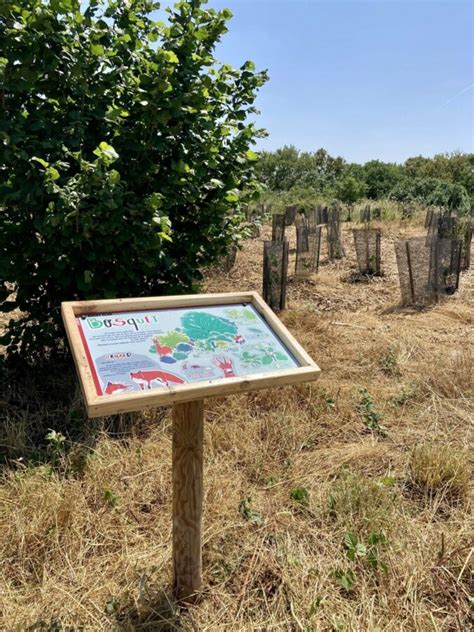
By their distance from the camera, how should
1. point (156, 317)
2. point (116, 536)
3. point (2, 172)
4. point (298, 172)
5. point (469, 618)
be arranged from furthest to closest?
point (298, 172) < point (2, 172) < point (116, 536) < point (469, 618) < point (156, 317)

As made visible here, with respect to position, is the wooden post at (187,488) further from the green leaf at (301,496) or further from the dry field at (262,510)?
the green leaf at (301,496)

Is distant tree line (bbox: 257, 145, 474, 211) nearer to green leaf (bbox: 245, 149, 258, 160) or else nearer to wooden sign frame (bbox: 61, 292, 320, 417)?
green leaf (bbox: 245, 149, 258, 160)

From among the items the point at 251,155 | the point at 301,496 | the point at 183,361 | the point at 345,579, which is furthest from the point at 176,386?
the point at 251,155

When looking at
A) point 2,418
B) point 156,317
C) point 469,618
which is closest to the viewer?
point 156,317

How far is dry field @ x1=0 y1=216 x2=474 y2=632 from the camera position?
5.69 feet

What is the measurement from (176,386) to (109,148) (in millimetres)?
1510

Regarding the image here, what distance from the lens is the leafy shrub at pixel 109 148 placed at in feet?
7.86

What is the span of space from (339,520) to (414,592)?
42 centimetres

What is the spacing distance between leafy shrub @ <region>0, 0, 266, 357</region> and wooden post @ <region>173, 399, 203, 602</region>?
1299 millimetres

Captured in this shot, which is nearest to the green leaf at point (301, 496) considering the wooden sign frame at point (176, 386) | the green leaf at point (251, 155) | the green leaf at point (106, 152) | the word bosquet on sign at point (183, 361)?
the word bosquet on sign at point (183, 361)

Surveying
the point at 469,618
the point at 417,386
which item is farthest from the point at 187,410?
the point at 417,386

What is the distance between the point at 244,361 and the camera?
4.98 feet

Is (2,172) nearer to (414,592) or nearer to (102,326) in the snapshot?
(102,326)

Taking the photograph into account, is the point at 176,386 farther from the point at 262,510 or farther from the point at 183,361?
the point at 262,510
